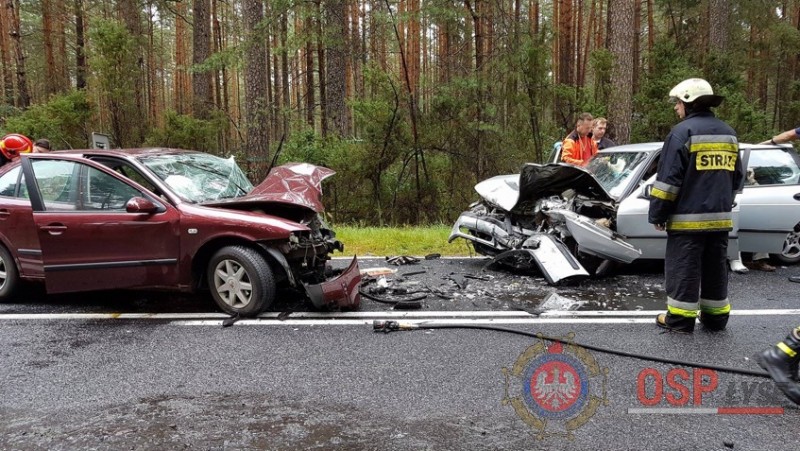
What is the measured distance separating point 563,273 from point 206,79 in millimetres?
14244

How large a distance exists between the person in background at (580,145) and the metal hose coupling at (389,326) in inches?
176

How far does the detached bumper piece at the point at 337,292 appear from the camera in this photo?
4516mm

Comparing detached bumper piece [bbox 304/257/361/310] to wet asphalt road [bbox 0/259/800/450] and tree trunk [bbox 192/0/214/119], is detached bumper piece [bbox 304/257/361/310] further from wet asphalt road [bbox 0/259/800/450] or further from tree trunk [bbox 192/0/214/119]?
tree trunk [bbox 192/0/214/119]

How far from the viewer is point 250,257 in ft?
14.8

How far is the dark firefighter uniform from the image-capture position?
3887 mm

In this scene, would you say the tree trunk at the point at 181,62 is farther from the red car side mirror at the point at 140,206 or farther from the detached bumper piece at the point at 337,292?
the detached bumper piece at the point at 337,292

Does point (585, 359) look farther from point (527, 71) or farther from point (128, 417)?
point (527, 71)

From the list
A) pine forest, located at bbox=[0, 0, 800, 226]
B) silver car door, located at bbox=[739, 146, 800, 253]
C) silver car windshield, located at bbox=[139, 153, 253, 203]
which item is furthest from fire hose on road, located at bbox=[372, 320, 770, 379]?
pine forest, located at bbox=[0, 0, 800, 226]

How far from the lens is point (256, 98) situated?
13.4 m

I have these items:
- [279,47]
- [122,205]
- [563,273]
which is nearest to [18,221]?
[122,205]

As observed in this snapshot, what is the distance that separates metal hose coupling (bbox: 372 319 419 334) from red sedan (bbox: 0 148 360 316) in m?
0.52

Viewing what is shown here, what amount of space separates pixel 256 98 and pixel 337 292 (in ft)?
33.7

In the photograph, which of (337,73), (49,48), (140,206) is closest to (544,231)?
(140,206)

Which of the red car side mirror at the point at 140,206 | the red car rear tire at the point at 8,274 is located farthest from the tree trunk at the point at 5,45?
the red car side mirror at the point at 140,206
